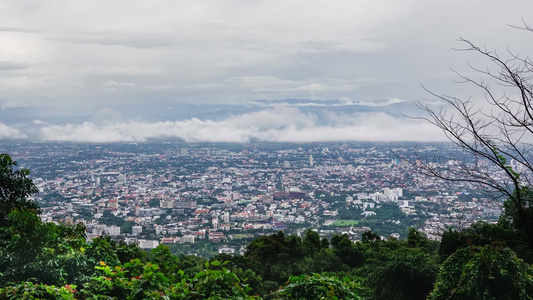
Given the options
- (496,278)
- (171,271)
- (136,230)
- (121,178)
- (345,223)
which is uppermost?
(171,271)

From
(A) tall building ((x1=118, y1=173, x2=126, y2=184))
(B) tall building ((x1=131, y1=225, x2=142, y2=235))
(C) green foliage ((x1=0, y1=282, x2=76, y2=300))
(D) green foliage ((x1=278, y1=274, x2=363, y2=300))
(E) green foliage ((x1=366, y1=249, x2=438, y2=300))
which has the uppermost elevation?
(D) green foliage ((x1=278, y1=274, x2=363, y2=300))

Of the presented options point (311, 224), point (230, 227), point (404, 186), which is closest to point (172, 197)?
point (230, 227)

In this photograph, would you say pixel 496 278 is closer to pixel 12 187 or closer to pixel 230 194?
pixel 12 187

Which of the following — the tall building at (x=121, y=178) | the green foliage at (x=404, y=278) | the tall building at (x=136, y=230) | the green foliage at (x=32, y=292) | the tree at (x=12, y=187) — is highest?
the tree at (x=12, y=187)

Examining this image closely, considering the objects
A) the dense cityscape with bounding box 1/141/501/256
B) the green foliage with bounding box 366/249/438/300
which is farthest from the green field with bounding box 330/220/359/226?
the green foliage with bounding box 366/249/438/300

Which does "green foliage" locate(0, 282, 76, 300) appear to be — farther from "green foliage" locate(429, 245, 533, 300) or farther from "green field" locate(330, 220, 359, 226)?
"green field" locate(330, 220, 359, 226)

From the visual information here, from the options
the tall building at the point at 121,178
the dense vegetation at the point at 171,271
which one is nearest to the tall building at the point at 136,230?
the tall building at the point at 121,178

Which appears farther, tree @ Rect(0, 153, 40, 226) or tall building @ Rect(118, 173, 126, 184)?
tall building @ Rect(118, 173, 126, 184)

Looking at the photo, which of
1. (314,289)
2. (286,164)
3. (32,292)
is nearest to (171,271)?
(32,292)

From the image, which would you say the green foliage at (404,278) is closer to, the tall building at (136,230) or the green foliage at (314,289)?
the green foliage at (314,289)
